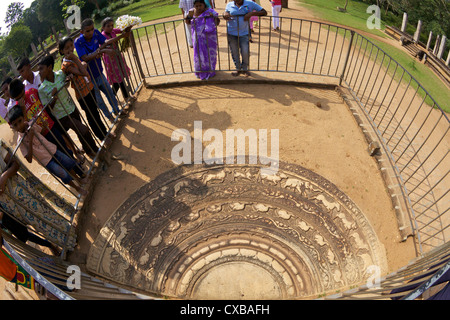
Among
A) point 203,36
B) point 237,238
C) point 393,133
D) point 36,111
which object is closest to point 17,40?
point 203,36

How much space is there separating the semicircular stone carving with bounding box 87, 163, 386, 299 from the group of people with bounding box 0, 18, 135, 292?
0.84 meters

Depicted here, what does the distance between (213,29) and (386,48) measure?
25.7 feet

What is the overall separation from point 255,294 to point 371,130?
3811mm

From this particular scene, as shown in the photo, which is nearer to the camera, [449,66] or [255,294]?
[255,294]

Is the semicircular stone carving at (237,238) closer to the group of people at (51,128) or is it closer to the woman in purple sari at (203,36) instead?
the group of people at (51,128)

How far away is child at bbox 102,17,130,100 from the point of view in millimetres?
5789

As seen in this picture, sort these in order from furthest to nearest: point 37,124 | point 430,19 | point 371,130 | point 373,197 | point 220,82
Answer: point 430,19
point 220,82
point 371,130
point 373,197
point 37,124

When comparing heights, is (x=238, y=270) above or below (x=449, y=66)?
below

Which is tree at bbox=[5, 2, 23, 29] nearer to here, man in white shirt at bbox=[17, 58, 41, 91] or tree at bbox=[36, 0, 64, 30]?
tree at bbox=[36, 0, 64, 30]

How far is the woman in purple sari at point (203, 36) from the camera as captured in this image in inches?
250

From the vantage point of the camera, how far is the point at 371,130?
19.3 feet

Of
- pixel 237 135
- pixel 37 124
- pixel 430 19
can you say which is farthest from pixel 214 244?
pixel 430 19
